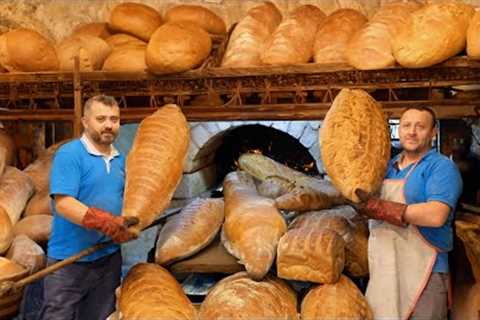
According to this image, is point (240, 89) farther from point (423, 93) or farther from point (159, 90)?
point (423, 93)

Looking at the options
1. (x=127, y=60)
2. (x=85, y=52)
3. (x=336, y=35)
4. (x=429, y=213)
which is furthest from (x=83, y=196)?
(x=336, y=35)

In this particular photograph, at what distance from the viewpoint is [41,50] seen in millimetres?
3434

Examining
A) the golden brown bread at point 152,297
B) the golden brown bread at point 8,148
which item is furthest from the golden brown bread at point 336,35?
the golden brown bread at point 8,148

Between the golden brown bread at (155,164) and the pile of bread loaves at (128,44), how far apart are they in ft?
1.13

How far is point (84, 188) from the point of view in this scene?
2588 millimetres

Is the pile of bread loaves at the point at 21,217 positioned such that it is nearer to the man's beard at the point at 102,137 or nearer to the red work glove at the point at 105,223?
the red work glove at the point at 105,223

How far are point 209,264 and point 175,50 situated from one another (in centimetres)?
107

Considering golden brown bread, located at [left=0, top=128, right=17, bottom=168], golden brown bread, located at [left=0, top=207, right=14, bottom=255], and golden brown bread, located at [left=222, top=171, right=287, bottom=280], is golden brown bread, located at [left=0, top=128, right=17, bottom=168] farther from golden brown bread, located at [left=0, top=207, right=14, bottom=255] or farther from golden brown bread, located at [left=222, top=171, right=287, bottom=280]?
golden brown bread, located at [left=222, top=171, right=287, bottom=280]

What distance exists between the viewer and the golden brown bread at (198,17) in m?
3.66

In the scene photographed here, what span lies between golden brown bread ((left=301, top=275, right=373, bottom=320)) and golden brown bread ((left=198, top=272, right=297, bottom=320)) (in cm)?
9

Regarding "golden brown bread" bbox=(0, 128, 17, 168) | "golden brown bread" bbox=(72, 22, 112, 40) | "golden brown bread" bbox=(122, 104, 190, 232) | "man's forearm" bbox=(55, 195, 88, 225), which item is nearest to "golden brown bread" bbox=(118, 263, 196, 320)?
"golden brown bread" bbox=(122, 104, 190, 232)

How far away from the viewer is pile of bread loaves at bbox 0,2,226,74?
316 cm

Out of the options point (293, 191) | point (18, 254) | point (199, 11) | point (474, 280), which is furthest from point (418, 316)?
point (199, 11)

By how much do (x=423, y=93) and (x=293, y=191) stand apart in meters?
0.85
